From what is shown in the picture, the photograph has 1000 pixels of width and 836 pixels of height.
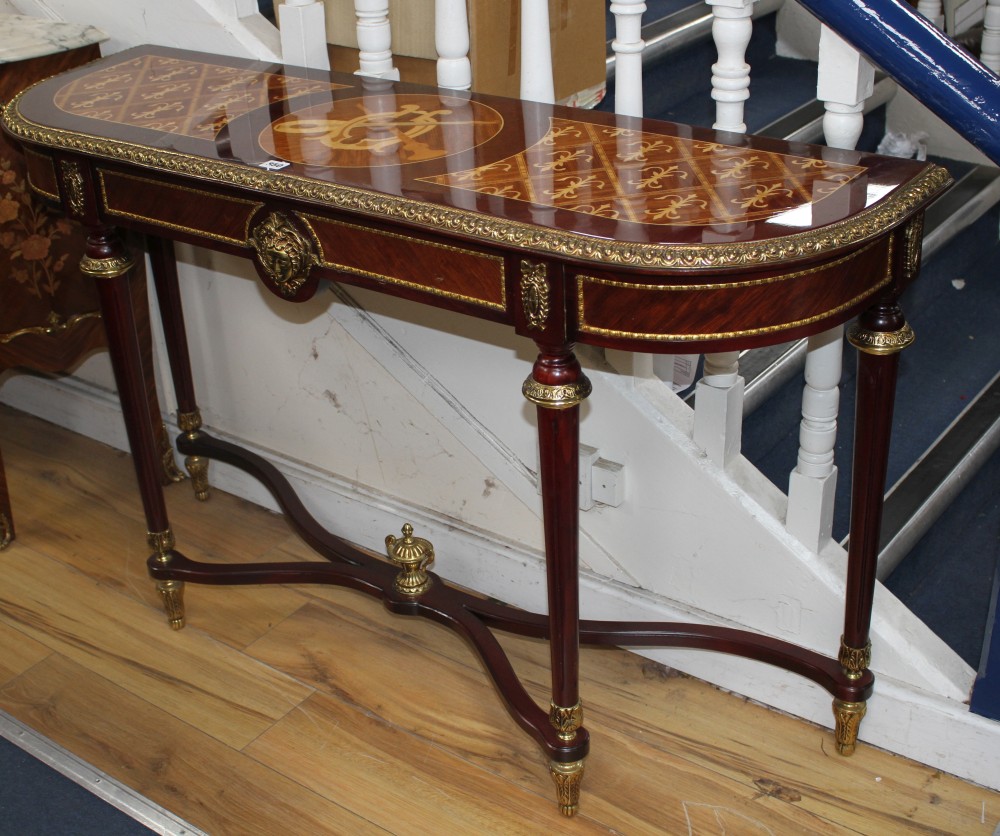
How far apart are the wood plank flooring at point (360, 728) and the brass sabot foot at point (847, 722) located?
0.03 meters

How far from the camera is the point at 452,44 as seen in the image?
1970 mm

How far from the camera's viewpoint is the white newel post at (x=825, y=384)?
65.5 inches

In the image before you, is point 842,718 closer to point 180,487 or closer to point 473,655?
point 473,655

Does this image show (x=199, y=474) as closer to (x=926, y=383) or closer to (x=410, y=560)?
(x=410, y=560)

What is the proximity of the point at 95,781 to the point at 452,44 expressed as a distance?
130 centimetres

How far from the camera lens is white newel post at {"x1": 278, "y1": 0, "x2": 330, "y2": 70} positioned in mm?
2121

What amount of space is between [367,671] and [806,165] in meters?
1.19

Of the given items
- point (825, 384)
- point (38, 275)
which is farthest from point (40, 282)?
point (825, 384)

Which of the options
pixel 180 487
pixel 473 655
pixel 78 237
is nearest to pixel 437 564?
pixel 473 655

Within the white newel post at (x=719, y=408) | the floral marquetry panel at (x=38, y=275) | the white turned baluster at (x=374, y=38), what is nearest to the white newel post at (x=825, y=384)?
the white newel post at (x=719, y=408)

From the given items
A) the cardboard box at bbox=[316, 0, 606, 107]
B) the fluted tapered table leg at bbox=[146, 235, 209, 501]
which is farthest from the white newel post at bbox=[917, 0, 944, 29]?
the fluted tapered table leg at bbox=[146, 235, 209, 501]

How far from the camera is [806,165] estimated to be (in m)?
1.57

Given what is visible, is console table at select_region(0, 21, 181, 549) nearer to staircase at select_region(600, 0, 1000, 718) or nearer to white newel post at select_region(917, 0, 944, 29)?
staircase at select_region(600, 0, 1000, 718)

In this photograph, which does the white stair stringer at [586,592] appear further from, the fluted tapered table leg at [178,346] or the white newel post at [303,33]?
the white newel post at [303,33]
